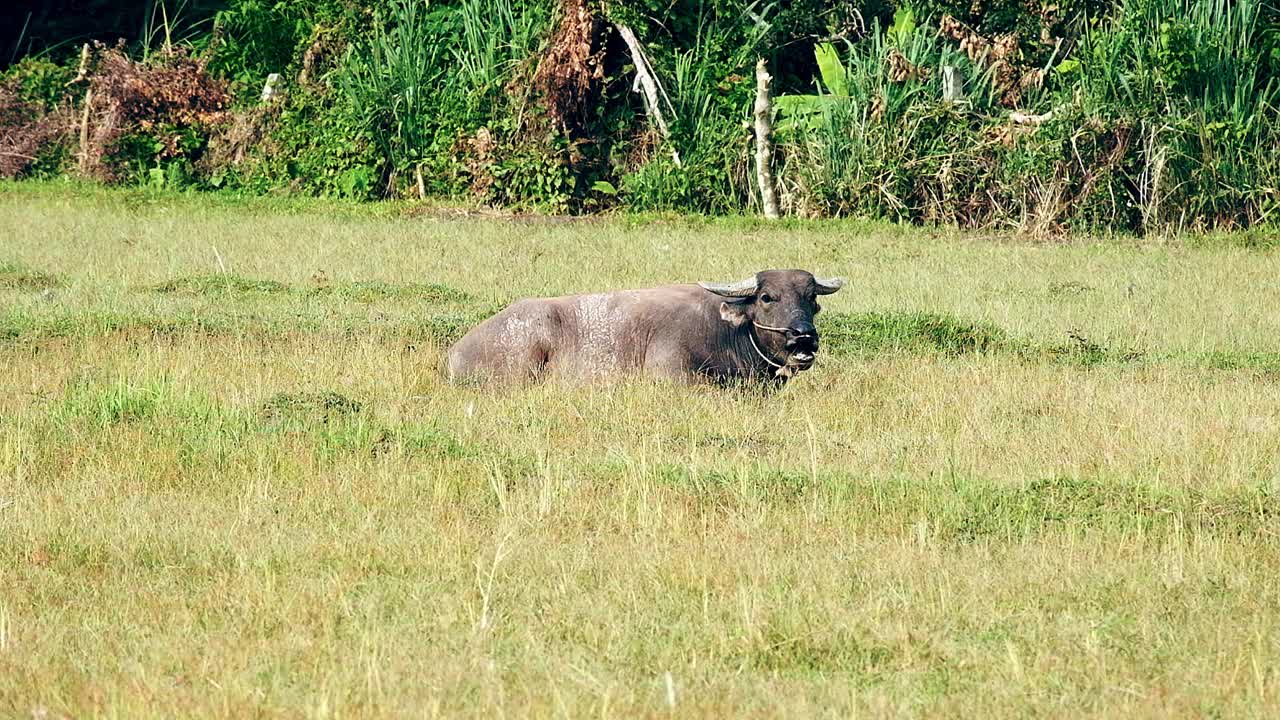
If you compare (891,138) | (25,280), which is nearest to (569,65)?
(891,138)

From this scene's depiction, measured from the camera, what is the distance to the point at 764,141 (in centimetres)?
1493

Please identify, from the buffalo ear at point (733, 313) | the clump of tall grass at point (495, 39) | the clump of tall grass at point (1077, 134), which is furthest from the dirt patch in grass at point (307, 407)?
the clump of tall grass at point (495, 39)

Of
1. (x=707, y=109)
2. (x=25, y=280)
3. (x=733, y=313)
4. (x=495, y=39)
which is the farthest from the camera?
(x=495, y=39)

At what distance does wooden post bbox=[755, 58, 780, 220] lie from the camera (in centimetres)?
1490

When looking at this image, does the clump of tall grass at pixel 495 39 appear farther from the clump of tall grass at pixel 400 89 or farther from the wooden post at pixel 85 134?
the wooden post at pixel 85 134

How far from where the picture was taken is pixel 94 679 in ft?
13.4

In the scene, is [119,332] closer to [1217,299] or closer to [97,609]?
[97,609]

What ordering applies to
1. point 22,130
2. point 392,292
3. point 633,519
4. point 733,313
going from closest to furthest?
point 633,519
point 733,313
point 392,292
point 22,130

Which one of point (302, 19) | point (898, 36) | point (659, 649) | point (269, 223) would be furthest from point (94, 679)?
point (302, 19)

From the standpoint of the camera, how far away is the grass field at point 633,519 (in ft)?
13.4

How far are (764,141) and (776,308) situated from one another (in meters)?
7.01

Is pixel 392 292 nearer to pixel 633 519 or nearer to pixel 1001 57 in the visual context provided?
pixel 633 519

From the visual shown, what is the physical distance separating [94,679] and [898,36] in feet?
40.3

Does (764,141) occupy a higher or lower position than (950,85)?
lower
